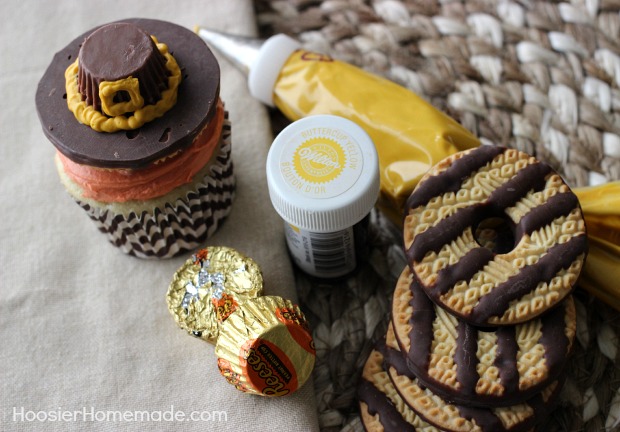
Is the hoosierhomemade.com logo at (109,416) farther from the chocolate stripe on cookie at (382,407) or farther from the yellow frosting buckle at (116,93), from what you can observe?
the yellow frosting buckle at (116,93)

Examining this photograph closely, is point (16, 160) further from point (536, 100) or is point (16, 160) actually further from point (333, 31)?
point (536, 100)

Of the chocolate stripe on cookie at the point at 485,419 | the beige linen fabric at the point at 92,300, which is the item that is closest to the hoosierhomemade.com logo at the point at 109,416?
the beige linen fabric at the point at 92,300

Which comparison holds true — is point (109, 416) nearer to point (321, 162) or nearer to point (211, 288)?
point (211, 288)

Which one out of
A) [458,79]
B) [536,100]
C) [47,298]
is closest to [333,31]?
[458,79]

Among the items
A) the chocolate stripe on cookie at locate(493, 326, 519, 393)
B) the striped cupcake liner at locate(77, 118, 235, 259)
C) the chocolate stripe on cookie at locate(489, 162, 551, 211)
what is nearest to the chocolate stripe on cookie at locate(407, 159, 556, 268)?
the chocolate stripe on cookie at locate(489, 162, 551, 211)

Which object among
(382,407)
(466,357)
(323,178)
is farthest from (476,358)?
(323,178)
